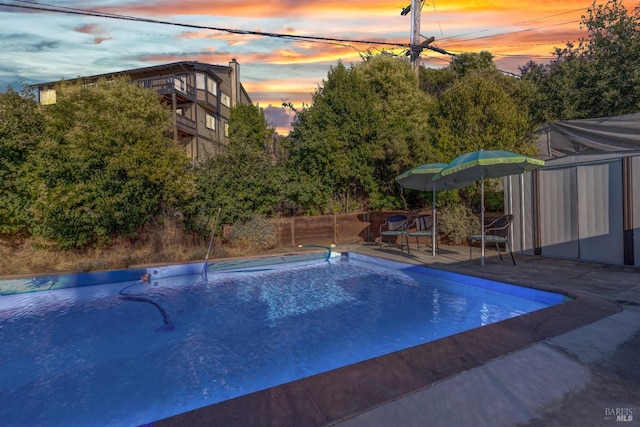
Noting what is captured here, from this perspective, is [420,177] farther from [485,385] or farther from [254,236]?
[485,385]

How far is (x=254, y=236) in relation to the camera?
1005cm

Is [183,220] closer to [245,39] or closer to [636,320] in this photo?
[245,39]

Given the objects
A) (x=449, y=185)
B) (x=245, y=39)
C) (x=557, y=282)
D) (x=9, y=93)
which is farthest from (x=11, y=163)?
(x=557, y=282)

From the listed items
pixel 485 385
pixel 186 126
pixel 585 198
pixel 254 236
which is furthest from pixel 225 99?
pixel 485 385

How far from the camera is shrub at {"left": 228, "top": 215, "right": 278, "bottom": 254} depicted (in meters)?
9.98

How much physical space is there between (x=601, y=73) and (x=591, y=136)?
4192 millimetres

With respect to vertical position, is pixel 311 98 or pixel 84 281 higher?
pixel 311 98

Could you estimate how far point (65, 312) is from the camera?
237 inches

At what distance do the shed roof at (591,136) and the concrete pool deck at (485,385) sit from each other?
5.94 meters

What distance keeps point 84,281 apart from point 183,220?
336 centimetres

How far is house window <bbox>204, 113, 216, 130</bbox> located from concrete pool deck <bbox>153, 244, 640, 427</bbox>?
1079 inches

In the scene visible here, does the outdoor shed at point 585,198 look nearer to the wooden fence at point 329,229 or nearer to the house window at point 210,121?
the wooden fence at point 329,229

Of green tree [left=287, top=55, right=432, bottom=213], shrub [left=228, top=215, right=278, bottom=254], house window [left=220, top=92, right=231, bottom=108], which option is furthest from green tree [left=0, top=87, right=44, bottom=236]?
house window [left=220, top=92, right=231, bottom=108]

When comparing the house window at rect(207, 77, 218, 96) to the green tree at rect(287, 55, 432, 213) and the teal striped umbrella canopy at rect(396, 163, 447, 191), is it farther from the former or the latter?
the teal striped umbrella canopy at rect(396, 163, 447, 191)
